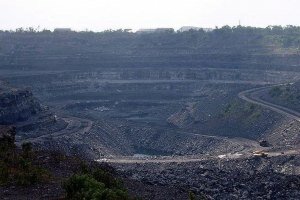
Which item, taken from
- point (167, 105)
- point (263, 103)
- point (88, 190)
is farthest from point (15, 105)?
point (88, 190)

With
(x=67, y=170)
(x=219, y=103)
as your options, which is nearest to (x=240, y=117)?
(x=219, y=103)

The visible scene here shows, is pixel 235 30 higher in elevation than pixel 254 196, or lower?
higher

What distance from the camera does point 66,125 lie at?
7281 cm

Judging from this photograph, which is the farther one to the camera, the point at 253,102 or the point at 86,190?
the point at 253,102

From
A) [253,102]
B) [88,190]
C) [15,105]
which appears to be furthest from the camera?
[253,102]

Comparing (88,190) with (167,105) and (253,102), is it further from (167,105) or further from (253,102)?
(167,105)

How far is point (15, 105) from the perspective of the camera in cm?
6881

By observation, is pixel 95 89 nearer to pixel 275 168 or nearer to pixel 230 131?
pixel 230 131

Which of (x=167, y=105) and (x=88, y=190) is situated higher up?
(x=88, y=190)

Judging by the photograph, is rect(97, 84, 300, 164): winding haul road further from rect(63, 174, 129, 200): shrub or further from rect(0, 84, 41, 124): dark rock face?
rect(63, 174, 129, 200): shrub

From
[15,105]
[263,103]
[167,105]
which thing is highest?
[15,105]

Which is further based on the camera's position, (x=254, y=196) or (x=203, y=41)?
(x=203, y=41)

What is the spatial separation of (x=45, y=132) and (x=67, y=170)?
39023mm

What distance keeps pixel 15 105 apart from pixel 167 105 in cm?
3491
